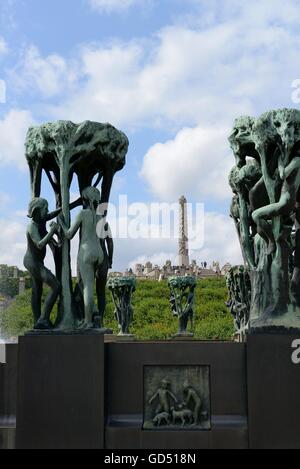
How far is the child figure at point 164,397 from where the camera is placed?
318 inches

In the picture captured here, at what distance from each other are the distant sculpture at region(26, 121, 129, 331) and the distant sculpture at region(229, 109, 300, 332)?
77.3 inches

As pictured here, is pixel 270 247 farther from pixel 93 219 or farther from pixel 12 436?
pixel 12 436

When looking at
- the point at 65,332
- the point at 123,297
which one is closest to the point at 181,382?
the point at 65,332

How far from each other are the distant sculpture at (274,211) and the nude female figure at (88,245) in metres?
2.23

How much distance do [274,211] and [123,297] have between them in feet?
42.1

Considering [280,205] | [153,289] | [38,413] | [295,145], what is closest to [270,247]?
[280,205]

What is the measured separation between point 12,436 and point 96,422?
1.17 metres

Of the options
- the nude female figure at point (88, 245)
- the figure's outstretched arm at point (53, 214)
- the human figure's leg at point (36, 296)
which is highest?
the figure's outstretched arm at point (53, 214)

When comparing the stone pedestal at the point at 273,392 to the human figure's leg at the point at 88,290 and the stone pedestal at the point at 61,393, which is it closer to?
the stone pedestal at the point at 61,393

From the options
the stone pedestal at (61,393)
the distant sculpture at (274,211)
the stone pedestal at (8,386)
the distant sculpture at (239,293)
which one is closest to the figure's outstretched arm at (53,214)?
the stone pedestal at (61,393)

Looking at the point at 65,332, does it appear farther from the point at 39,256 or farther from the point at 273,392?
the point at 273,392

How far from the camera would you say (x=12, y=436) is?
814cm

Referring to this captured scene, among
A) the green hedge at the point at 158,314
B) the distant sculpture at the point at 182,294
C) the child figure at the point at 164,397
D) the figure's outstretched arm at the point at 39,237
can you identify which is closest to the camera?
the child figure at the point at 164,397
